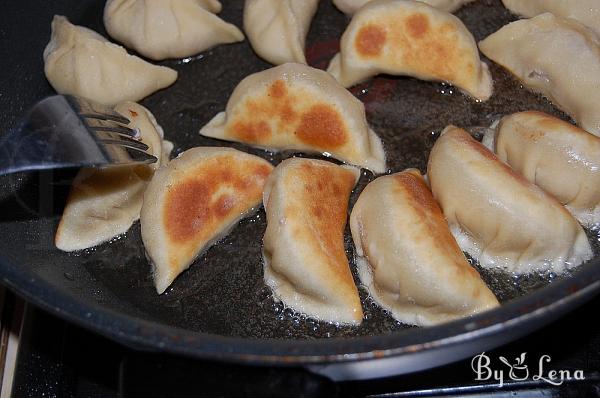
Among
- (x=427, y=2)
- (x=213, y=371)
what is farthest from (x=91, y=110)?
(x=427, y=2)

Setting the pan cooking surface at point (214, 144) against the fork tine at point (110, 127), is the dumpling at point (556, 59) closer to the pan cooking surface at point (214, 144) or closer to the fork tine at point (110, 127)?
the pan cooking surface at point (214, 144)

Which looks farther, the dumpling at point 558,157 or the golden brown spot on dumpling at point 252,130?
the golden brown spot on dumpling at point 252,130

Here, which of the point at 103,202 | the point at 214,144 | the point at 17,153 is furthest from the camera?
the point at 214,144

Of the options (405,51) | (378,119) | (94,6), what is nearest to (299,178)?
(378,119)

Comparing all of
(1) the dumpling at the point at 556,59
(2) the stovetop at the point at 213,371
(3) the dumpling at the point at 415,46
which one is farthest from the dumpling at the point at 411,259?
(1) the dumpling at the point at 556,59

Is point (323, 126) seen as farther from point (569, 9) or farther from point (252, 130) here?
point (569, 9)

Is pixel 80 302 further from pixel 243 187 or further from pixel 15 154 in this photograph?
pixel 243 187
